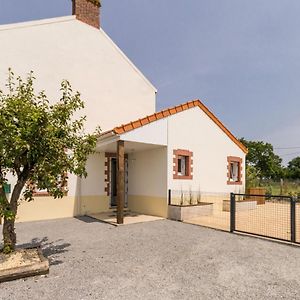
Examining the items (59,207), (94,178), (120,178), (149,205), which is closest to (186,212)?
(149,205)

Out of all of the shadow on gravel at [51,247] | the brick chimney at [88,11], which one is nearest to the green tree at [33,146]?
the shadow on gravel at [51,247]

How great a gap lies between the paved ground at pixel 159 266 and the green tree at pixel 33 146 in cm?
156

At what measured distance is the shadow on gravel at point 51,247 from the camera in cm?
627

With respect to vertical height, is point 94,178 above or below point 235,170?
below

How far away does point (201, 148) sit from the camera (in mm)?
13672

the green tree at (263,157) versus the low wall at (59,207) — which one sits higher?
the green tree at (263,157)

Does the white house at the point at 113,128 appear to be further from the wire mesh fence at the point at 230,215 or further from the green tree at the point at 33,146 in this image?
the green tree at the point at 33,146

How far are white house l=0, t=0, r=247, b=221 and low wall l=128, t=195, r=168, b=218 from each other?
0.04m

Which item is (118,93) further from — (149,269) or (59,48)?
(149,269)

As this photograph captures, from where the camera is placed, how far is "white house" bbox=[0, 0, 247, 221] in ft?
38.1

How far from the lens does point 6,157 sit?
5.46 metres

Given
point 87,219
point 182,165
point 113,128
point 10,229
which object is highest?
point 113,128

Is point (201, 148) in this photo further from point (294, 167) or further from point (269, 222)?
point (294, 167)

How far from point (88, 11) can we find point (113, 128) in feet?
21.6
